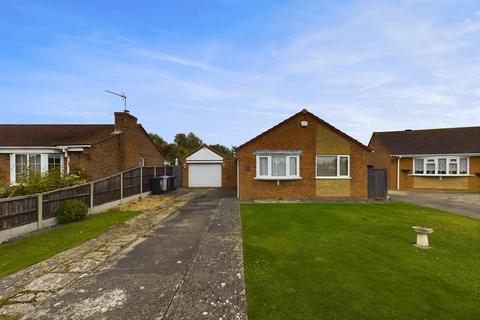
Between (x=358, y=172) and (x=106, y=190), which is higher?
(x=358, y=172)

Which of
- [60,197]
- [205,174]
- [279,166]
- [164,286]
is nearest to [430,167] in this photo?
[279,166]

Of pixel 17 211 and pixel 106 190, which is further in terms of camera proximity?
pixel 106 190

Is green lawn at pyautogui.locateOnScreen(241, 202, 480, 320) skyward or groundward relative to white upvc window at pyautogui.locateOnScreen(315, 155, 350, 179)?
groundward

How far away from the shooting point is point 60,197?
34.7 ft

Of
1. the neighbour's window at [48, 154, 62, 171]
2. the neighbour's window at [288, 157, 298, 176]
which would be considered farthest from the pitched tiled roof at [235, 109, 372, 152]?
the neighbour's window at [48, 154, 62, 171]

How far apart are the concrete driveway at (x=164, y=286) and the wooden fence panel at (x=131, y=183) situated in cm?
890

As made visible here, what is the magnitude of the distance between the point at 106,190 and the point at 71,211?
3264 mm

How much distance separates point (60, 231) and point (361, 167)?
15.3 m

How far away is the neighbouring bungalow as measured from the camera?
21.8 metres

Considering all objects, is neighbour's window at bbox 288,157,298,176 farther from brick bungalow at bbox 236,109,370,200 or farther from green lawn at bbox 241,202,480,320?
green lawn at bbox 241,202,480,320

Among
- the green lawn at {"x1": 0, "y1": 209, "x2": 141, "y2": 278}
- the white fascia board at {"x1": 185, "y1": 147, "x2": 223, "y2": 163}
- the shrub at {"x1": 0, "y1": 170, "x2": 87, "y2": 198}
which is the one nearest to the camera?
the green lawn at {"x1": 0, "y1": 209, "x2": 141, "y2": 278}

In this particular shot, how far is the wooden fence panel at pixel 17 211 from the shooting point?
26.8ft

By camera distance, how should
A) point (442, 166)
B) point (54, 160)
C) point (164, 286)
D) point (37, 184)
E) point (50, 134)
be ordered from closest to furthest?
point (164, 286) → point (37, 184) → point (54, 160) → point (50, 134) → point (442, 166)

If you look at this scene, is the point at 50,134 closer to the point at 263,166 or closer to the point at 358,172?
the point at 263,166
